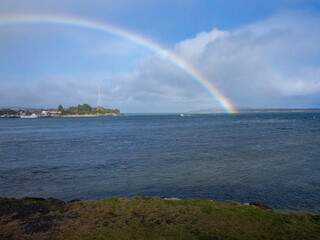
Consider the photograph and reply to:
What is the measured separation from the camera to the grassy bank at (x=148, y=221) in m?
8.42

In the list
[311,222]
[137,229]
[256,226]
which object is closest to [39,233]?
[137,229]

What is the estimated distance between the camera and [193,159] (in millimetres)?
27828

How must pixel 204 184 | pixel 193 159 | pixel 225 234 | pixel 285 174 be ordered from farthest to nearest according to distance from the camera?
pixel 193 159, pixel 285 174, pixel 204 184, pixel 225 234

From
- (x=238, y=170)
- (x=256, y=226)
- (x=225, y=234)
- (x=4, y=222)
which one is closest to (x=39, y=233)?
Answer: (x=4, y=222)

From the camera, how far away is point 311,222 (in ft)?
30.4

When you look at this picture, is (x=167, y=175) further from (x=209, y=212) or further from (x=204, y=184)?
(x=209, y=212)

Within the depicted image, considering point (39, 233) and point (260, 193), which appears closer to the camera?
point (39, 233)

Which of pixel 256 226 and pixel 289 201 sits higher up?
pixel 256 226

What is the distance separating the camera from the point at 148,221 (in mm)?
9625

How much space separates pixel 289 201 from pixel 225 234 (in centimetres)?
797

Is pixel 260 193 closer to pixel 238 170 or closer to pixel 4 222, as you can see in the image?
pixel 238 170

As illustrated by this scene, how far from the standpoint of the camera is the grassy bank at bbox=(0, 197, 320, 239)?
8.42m

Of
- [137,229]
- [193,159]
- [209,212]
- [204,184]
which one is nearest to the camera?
[137,229]

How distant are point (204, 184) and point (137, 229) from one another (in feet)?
31.8
